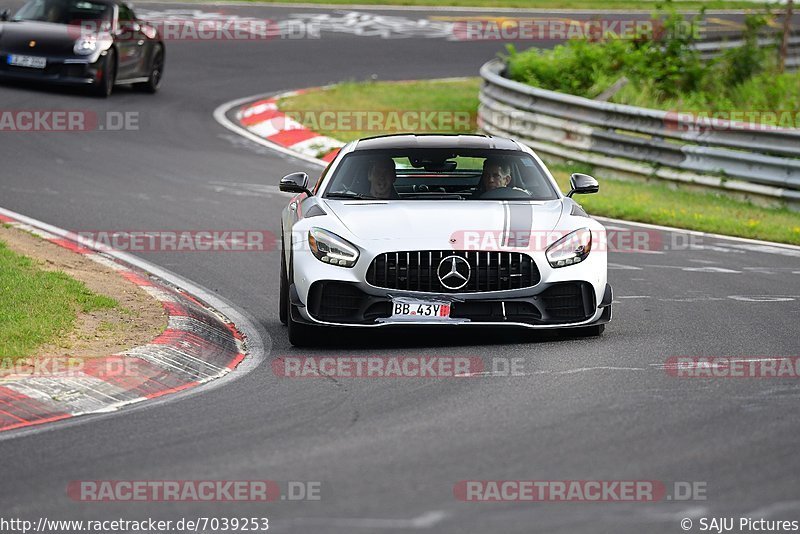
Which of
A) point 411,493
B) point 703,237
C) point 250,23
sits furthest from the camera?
point 250,23

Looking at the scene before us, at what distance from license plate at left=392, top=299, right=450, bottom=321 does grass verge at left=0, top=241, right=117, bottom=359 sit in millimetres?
1983

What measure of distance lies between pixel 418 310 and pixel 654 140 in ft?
30.7

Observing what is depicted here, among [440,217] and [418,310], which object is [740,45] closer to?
[440,217]

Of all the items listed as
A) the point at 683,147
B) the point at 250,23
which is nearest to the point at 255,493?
the point at 683,147

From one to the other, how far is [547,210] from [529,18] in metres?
27.3

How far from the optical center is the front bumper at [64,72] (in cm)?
2131

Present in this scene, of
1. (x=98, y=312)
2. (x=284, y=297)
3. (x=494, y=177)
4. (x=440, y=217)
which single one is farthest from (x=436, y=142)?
(x=98, y=312)

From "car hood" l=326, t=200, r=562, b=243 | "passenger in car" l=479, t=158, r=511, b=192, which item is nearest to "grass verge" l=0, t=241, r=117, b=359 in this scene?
"car hood" l=326, t=200, r=562, b=243

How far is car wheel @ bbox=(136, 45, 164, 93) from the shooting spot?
76.1 ft

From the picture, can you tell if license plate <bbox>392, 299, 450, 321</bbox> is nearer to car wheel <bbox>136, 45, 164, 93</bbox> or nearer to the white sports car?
the white sports car

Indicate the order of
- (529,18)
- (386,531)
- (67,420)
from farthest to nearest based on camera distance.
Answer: (529,18) < (67,420) < (386,531)

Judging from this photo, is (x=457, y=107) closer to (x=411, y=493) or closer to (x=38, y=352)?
(x=38, y=352)

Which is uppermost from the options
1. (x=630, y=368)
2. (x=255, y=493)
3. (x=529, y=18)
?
(x=255, y=493)

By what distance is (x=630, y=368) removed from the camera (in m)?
8.08
